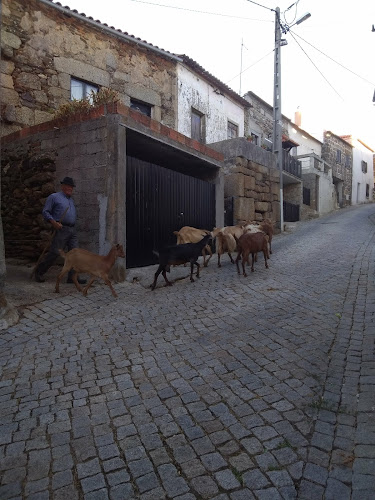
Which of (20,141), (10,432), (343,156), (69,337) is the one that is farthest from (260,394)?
(343,156)

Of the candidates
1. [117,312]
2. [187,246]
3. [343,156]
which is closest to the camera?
[117,312]

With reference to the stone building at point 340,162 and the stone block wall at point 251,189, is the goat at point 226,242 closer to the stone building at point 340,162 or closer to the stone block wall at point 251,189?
the stone block wall at point 251,189

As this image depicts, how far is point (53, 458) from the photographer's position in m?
2.20

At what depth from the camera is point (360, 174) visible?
3497 cm

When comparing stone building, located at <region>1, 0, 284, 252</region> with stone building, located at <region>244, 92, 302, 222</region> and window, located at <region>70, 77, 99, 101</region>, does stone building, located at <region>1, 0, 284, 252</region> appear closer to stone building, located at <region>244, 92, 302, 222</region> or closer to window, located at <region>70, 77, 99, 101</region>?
window, located at <region>70, 77, 99, 101</region>

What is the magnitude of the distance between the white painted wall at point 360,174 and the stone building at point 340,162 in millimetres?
1124

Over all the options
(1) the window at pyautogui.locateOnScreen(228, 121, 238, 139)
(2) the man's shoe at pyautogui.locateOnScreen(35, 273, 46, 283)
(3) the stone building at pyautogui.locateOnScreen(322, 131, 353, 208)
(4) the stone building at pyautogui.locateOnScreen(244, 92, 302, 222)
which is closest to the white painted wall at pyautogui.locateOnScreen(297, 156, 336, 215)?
(4) the stone building at pyautogui.locateOnScreen(244, 92, 302, 222)

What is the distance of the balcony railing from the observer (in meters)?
19.0

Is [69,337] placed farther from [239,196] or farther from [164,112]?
[164,112]

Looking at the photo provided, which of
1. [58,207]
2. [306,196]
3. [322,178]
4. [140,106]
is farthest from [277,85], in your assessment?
[58,207]

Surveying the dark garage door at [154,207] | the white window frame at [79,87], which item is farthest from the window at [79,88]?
the dark garage door at [154,207]

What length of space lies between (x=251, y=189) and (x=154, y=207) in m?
5.48

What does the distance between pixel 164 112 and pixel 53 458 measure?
12.7m

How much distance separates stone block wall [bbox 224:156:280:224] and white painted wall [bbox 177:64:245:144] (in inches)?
137
